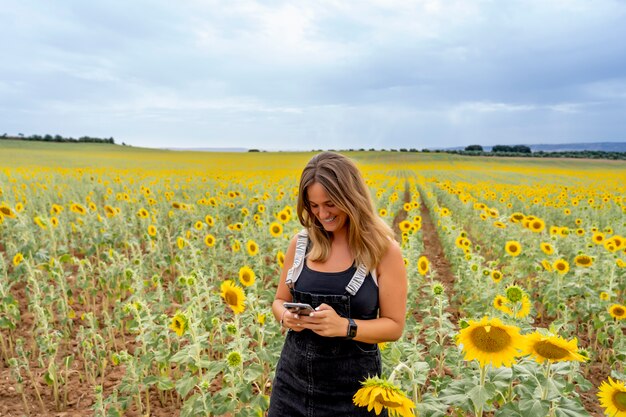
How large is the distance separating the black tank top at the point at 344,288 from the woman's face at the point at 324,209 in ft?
0.74

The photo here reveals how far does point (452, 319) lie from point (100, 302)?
191 inches

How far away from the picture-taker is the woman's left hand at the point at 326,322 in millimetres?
1698

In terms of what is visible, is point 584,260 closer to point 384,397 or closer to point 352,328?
point 352,328

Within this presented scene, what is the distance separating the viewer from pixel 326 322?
170 centimetres

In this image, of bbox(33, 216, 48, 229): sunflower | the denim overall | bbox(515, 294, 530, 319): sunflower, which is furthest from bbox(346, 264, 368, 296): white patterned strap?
bbox(33, 216, 48, 229): sunflower

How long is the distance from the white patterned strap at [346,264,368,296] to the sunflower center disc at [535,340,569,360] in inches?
30.0

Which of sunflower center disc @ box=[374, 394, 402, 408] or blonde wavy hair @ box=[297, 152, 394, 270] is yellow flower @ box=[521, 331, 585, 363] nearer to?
sunflower center disc @ box=[374, 394, 402, 408]

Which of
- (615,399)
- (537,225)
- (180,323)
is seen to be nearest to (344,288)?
(615,399)

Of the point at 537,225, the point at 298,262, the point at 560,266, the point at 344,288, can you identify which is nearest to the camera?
the point at 344,288

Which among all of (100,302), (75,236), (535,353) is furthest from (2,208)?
(535,353)

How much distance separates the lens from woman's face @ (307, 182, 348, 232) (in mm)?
1884

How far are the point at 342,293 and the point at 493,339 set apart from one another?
0.67m

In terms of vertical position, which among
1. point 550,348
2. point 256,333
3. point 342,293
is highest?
point 342,293

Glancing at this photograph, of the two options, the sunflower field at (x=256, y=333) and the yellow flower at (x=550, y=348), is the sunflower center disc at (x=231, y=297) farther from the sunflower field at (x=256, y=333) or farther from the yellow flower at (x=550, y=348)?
the yellow flower at (x=550, y=348)
